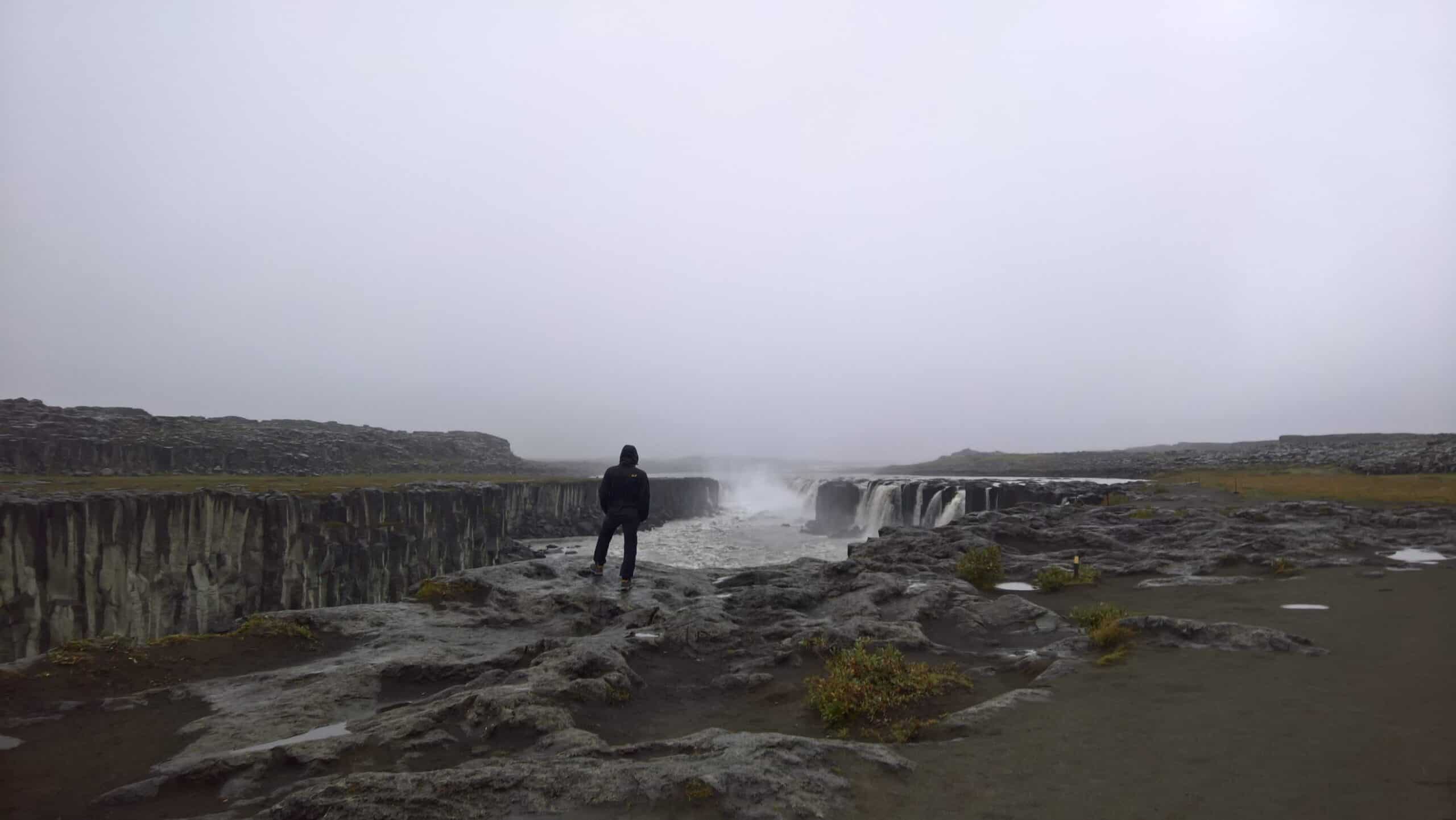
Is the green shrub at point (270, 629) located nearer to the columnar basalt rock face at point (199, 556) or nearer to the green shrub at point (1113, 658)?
the columnar basalt rock face at point (199, 556)

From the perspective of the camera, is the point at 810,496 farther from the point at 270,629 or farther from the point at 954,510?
the point at 270,629

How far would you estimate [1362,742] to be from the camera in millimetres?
6117

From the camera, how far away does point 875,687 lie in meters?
8.31

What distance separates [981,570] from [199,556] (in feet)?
77.1

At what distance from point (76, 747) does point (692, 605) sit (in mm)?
9390

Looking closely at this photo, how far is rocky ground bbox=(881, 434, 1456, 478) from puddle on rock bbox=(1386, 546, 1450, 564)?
3095 centimetres

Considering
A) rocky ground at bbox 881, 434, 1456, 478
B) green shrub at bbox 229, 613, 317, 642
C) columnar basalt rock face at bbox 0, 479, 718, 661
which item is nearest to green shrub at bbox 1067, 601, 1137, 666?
green shrub at bbox 229, 613, 317, 642

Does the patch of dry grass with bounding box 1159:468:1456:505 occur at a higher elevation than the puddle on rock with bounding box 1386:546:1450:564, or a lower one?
higher

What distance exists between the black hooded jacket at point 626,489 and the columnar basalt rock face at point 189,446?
41.3 meters

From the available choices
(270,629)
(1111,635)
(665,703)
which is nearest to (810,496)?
(1111,635)

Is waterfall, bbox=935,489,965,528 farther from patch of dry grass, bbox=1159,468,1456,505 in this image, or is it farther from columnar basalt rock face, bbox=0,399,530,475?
columnar basalt rock face, bbox=0,399,530,475

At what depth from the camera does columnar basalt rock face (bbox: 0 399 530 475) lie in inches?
1566

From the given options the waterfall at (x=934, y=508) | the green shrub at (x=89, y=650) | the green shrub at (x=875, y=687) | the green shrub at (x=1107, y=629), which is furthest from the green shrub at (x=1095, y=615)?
the waterfall at (x=934, y=508)

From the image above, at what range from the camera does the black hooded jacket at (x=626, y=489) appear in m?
15.7
